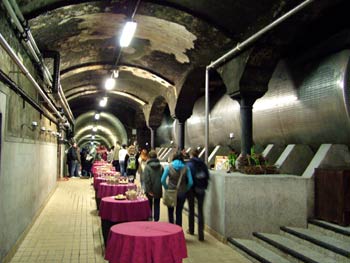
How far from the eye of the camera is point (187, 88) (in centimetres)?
1191

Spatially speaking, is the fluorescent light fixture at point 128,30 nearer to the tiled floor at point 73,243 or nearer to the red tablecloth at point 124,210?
the red tablecloth at point 124,210

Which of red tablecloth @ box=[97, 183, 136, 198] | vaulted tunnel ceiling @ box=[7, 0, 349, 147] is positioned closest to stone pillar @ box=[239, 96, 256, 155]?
vaulted tunnel ceiling @ box=[7, 0, 349, 147]

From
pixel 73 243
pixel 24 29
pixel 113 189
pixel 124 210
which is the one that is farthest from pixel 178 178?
pixel 24 29

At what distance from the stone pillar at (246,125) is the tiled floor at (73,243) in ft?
6.84

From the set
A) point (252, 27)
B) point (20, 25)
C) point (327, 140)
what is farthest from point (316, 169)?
point (20, 25)

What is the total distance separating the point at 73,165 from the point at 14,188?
1342 cm

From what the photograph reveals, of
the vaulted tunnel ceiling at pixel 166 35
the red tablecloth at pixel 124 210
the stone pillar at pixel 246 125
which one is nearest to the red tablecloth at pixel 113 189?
the red tablecloth at pixel 124 210

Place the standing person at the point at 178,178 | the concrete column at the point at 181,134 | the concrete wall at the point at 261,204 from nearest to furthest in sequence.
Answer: the concrete wall at the point at 261,204 < the standing person at the point at 178,178 < the concrete column at the point at 181,134

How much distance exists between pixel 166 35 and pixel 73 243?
5.50 metres

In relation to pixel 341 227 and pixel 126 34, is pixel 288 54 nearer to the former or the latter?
pixel 126 34

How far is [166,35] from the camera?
360 inches

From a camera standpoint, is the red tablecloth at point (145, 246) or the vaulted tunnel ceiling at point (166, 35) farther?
the vaulted tunnel ceiling at point (166, 35)

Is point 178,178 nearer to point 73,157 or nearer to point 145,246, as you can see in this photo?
point 145,246

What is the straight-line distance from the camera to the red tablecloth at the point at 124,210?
5410 mm
